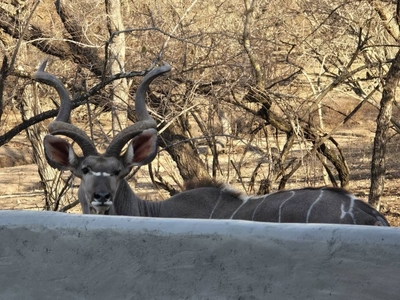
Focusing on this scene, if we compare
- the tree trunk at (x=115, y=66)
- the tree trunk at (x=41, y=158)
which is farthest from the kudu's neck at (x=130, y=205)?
the tree trunk at (x=41, y=158)

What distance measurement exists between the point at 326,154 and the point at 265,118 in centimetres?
71

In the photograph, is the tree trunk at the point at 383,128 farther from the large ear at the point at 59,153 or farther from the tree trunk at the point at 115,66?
the large ear at the point at 59,153

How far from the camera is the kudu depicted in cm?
446

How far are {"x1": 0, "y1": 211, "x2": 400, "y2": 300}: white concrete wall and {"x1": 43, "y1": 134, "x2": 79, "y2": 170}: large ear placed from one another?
6.18 ft

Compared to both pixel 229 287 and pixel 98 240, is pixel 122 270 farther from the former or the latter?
pixel 229 287

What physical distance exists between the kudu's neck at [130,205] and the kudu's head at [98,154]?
0.25 feet

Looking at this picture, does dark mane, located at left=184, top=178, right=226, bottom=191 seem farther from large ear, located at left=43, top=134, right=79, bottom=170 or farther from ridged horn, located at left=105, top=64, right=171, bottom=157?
large ear, located at left=43, top=134, right=79, bottom=170

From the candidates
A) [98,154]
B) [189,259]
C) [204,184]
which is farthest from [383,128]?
[189,259]

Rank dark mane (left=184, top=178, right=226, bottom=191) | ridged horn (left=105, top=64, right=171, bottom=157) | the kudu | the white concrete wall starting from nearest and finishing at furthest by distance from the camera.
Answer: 1. the white concrete wall
2. the kudu
3. ridged horn (left=105, top=64, right=171, bottom=157)
4. dark mane (left=184, top=178, right=226, bottom=191)

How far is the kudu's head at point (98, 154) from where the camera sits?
15.4 ft

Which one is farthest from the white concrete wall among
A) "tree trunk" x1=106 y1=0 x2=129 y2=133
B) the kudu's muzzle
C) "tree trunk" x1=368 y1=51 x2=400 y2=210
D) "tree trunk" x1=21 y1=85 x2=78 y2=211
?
"tree trunk" x1=368 y1=51 x2=400 y2=210

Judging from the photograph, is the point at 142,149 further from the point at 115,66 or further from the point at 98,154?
the point at 115,66

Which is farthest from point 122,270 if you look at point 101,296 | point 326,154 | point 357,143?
point 357,143

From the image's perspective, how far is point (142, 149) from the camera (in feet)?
16.7
